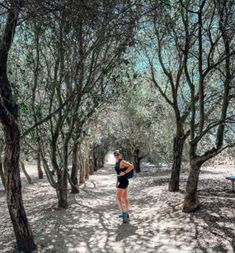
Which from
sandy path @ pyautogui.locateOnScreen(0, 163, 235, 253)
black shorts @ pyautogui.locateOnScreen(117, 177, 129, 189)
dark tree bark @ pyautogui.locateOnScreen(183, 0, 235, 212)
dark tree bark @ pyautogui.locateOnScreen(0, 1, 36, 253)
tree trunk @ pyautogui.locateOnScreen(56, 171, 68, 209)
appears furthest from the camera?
tree trunk @ pyautogui.locateOnScreen(56, 171, 68, 209)

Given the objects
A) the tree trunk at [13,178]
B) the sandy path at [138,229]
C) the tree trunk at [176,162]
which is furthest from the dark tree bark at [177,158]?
the tree trunk at [13,178]

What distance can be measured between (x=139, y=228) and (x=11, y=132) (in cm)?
368

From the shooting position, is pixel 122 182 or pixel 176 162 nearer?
pixel 122 182

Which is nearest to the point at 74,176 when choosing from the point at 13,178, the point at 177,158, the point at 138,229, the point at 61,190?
the point at 61,190

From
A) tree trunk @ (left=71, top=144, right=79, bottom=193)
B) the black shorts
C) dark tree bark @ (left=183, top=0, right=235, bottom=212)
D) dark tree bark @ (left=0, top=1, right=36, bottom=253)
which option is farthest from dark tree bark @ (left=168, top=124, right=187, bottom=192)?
dark tree bark @ (left=0, top=1, right=36, bottom=253)

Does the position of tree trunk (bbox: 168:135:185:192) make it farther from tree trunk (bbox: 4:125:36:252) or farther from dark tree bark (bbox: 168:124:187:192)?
tree trunk (bbox: 4:125:36:252)

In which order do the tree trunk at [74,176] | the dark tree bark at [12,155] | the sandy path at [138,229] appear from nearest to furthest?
1. the dark tree bark at [12,155]
2. the sandy path at [138,229]
3. the tree trunk at [74,176]

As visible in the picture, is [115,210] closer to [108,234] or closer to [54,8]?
[108,234]

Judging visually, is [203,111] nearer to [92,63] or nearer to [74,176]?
[92,63]

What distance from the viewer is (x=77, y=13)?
19.7 ft

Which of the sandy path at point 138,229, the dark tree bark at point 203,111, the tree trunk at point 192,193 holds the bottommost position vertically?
the sandy path at point 138,229

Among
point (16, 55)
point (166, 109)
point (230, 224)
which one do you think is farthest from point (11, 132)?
point (166, 109)

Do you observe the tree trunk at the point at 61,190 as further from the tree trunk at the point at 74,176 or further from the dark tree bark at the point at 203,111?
the tree trunk at the point at 74,176

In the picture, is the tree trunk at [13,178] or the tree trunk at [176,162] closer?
the tree trunk at [13,178]
